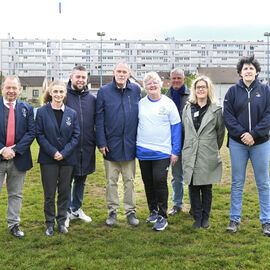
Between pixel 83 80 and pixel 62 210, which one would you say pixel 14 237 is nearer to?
pixel 62 210

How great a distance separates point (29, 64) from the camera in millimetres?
106188

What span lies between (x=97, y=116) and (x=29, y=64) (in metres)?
107

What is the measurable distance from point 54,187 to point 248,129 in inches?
103

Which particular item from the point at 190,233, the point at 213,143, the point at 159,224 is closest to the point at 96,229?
the point at 159,224

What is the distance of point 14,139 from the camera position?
4.62 m

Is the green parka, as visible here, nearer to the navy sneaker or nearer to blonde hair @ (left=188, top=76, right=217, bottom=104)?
blonde hair @ (left=188, top=76, right=217, bottom=104)

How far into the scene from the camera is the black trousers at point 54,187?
4816 millimetres

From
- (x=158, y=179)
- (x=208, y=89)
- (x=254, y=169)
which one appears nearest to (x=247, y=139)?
(x=254, y=169)

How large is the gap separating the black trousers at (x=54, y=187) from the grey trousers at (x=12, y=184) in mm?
313

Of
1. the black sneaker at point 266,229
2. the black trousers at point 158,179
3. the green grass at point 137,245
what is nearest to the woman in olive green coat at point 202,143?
the black trousers at point 158,179

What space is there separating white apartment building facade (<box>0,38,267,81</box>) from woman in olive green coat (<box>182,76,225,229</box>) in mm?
100973

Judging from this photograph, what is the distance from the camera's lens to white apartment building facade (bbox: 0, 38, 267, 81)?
348 ft

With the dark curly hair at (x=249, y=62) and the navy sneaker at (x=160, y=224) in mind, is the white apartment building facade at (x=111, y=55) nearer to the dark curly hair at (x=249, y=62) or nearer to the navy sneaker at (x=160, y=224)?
the dark curly hair at (x=249, y=62)

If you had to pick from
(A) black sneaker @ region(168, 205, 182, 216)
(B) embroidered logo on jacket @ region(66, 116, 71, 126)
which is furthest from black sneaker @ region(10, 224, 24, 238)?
(A) black sneaker @ region(168, 205, 182, 216)
